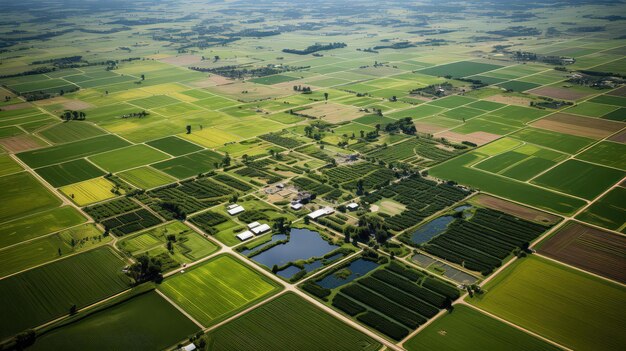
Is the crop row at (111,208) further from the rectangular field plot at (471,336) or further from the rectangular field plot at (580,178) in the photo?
the rectangular field plot at (580,178)

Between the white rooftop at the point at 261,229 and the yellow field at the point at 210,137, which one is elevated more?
the yellow field at the point at 210,137

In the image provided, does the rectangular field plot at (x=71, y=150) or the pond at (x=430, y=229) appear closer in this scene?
the pond at (x=430, y=229)

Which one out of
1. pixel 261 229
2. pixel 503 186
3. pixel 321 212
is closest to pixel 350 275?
pixel 321 212

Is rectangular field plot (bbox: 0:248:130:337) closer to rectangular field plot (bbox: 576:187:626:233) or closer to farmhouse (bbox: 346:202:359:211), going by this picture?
farmhouse (bbox: 346:202:359:211)

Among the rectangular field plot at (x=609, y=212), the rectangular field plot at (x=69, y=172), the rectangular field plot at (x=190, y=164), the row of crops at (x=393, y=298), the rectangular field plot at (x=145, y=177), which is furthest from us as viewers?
the rectangular field plot at (x=190, y=164)

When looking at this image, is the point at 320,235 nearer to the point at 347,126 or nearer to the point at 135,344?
the point at 135,344

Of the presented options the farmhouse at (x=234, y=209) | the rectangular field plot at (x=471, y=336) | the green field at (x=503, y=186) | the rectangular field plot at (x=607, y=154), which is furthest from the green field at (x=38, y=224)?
the rectangular field plot at (x=607, y=154)

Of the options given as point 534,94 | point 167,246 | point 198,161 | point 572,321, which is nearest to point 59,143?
point 198,161
